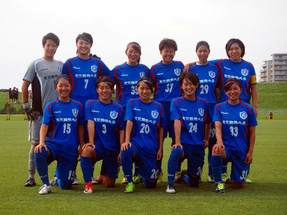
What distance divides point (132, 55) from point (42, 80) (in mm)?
1488

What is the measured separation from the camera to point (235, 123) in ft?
15.4

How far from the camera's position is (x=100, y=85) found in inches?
189

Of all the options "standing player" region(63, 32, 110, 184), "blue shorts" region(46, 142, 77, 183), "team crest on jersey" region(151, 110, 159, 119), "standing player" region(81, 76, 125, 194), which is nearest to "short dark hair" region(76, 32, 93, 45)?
"standing player" region(63, 32, 110, 184)

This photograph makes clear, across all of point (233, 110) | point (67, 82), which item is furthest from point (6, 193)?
point (233, 110)

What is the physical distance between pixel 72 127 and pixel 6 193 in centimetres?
123

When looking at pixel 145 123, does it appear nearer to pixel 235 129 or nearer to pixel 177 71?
pixel 177 71

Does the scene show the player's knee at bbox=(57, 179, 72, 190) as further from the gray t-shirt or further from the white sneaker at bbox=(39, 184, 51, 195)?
the gray t-shirt

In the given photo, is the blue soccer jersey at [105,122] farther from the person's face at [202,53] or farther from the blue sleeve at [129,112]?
the person's face at [202,53]

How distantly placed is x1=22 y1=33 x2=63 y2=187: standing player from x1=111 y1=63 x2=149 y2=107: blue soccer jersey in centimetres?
95

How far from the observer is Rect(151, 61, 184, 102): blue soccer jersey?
17.3ft

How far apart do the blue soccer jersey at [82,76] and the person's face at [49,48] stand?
Answer: 0.29m

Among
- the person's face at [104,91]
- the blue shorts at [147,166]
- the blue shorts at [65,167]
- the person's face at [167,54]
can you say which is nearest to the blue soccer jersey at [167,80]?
the person's face at [167,54]

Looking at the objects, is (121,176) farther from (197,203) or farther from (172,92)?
(197,203)

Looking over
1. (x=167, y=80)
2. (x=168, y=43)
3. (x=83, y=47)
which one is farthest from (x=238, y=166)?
(x=83, y=47)
